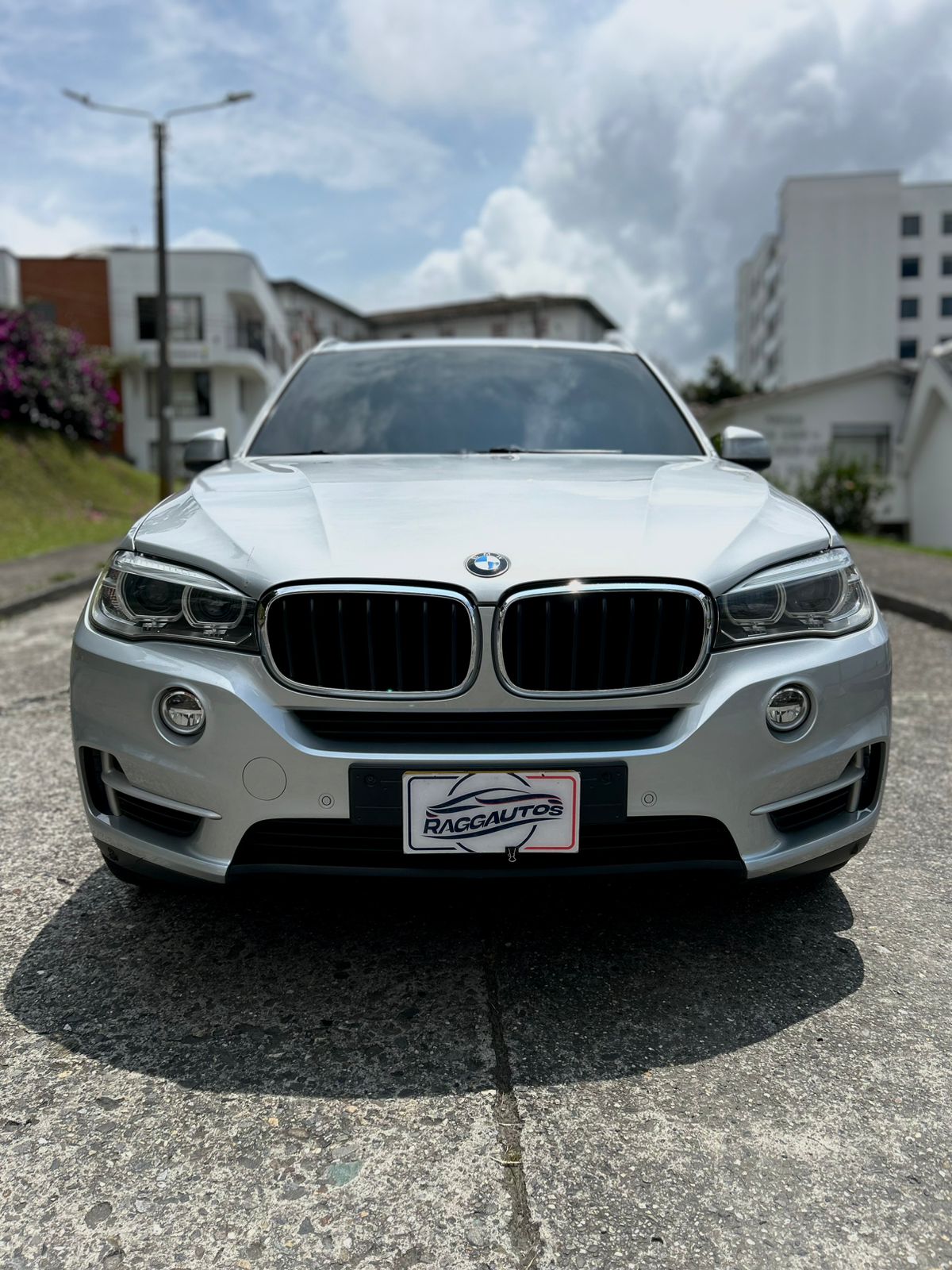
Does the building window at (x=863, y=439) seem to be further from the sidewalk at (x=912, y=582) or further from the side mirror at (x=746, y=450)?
the side mirror at (x=746, y=450)

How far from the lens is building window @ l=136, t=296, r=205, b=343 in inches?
1624

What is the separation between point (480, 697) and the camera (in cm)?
210

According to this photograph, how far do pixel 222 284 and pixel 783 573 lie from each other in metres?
42.4

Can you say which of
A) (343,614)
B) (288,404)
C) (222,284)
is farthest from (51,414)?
(343,614)

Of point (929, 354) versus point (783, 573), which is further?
point (929, 354)

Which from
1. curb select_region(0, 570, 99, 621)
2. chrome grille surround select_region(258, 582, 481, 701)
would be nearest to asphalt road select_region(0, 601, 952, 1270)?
chrome grille surround select_region(258, 582, 481, 701)

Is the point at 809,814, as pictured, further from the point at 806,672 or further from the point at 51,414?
the point at 51,414

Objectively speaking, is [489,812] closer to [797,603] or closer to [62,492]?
[797,603]

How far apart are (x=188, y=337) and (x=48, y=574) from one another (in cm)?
3385

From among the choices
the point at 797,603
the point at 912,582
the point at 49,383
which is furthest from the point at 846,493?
the point at 797,603

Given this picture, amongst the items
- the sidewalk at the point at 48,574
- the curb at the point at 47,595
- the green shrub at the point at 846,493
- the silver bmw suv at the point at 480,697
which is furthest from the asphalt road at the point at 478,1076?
the green shrub at the point at 846,493

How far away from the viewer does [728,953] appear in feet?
8.11

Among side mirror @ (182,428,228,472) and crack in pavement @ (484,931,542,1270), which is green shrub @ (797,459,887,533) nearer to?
side mirror @ (182,428,228,472)

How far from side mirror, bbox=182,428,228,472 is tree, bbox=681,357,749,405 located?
5173cm
